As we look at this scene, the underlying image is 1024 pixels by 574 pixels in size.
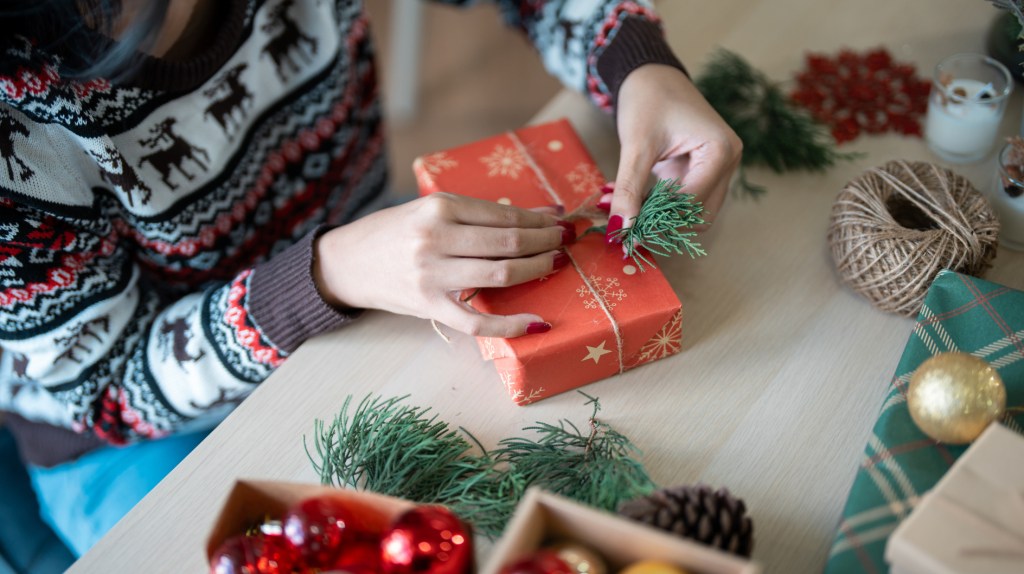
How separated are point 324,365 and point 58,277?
0.83 ft

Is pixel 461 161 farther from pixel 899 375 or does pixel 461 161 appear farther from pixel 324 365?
pixel 899 375

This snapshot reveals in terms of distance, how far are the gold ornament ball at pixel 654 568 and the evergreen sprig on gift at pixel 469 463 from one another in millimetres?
100

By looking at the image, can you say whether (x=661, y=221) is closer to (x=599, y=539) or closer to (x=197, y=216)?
(x=599, y=539)

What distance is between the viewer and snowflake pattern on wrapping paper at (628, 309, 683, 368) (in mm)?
661

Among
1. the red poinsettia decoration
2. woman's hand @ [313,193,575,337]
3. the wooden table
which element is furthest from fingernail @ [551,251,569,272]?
the red poinsettia decoration

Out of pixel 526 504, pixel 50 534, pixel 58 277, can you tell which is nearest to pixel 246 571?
pixel 526 504

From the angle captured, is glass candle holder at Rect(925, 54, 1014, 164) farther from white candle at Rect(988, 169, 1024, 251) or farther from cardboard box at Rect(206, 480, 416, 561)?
cardboard box at Rect(206, 480, 416, 561)

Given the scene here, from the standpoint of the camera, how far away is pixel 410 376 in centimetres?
69

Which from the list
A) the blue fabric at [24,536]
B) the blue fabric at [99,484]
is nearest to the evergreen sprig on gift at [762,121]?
the blue fabric at [99,484]

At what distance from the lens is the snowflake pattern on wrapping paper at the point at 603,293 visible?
0.65m

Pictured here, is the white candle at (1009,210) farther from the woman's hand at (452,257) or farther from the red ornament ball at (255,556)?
the red ornament ball at (255,556)

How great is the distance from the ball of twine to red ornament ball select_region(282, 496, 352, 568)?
49 cm

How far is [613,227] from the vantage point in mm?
682

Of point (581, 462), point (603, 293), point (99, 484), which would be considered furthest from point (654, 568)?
point (99, 484)
